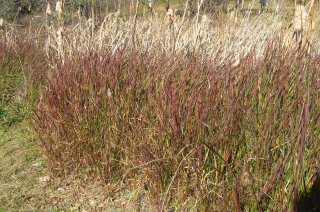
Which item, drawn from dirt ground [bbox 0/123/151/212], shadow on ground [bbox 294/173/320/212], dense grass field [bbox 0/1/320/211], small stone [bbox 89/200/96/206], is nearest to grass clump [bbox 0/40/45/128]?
dense grass field [bbox 0/1/320/211]

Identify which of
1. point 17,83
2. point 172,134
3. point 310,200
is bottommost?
point 17,83

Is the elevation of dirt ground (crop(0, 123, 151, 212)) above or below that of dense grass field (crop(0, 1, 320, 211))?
below

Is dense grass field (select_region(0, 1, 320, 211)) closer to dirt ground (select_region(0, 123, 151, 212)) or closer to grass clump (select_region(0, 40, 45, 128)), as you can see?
dirt ground (select_region(0, 123, 151, 212))

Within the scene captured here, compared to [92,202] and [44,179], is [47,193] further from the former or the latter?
[92,202]

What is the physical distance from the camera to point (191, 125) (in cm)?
227

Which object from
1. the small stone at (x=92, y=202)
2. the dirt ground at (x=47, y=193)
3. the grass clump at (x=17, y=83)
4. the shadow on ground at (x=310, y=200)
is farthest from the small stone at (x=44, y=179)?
the shadow on ground at (x=310, y=200)

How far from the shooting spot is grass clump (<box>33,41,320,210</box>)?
1.86 metres

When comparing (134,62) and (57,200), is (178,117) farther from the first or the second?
(57,200)

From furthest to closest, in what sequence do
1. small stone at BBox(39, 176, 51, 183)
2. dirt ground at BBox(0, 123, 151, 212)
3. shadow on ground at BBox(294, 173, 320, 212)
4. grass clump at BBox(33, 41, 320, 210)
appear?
small stone at BBox(39, 176, 51, 183), dirt ground at BBox(0, 123, 151, 212), grass clump at BBox(33, 41, 320, 210), shadow on ground at BBox(294, 173, 320, 212)

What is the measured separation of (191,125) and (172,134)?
15 centimetres

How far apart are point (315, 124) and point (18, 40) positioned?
704 centimetres

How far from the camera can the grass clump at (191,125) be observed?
1.86 meters

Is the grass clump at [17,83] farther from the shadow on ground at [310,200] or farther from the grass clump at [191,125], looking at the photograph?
the shadow on ground at [310,200]

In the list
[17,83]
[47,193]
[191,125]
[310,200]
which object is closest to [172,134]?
[191,125]
